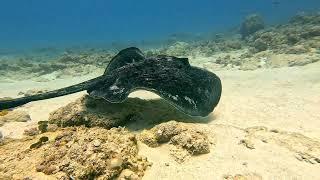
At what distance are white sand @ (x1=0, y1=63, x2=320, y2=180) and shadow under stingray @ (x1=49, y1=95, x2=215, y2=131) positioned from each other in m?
0.77

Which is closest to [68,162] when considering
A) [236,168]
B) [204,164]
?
[204,164]

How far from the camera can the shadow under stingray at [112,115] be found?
5.38 metres

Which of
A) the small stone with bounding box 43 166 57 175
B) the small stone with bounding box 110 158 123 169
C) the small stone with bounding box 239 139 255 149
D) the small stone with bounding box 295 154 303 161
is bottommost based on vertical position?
the small stone with bounding box 295 154 303 161

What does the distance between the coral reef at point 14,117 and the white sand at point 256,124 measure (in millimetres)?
186

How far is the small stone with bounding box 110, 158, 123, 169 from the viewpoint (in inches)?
141

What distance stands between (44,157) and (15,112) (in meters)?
3.52

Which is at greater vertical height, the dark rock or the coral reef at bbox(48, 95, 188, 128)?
the coral reef at bbox(48, 95, 188, 128)

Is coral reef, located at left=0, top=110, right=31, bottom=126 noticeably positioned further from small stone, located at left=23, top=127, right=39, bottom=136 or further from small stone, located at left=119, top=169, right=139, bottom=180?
small stone, located at left=119, top=169, right=139, bottom=180

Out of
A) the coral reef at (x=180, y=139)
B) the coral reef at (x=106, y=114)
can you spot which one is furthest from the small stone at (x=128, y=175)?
the coral reef at (x=106, y=114)

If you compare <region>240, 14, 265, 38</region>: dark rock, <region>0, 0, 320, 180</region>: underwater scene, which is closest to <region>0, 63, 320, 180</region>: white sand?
<region>0, 0, 320, 180</region>: underwater scene

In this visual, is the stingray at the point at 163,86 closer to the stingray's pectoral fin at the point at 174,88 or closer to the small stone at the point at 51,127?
the stingray's pectoral fin at the point at 174,88

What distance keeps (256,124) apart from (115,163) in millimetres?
3074

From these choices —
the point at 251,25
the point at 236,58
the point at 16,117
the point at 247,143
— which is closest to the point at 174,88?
the point at 247,143

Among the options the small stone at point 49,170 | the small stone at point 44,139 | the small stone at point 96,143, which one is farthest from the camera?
the small stone at point 44,139
